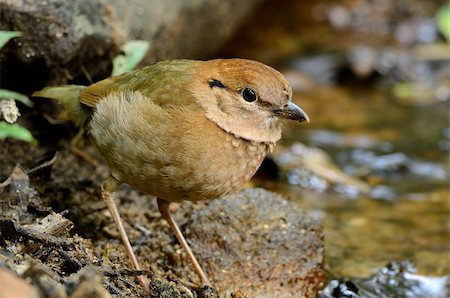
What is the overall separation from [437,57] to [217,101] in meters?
6.41

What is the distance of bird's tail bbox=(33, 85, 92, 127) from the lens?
4410mm

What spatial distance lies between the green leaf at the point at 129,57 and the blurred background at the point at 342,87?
0.13 meters

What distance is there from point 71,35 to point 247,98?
1.42 meters

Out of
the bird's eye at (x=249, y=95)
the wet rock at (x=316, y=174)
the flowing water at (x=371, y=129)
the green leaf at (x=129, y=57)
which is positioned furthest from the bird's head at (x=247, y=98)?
the wet rock at (x=316, y=174)

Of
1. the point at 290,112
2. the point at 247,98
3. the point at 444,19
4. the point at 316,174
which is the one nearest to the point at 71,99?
the point at 247,98

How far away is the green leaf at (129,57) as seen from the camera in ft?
15.7

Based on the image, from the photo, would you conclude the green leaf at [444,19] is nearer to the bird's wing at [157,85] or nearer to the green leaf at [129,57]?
the green leaf at [129,57]

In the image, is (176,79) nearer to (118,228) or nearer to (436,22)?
(118,228)

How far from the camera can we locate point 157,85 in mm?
3994

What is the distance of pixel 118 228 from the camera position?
Answer: 4.16 metres

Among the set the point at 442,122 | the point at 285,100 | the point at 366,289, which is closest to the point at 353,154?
the point at 442,122

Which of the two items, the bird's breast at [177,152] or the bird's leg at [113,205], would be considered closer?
the bird's breast at [177,152]

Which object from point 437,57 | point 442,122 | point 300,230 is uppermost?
point 437,57

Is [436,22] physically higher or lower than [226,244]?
higher
